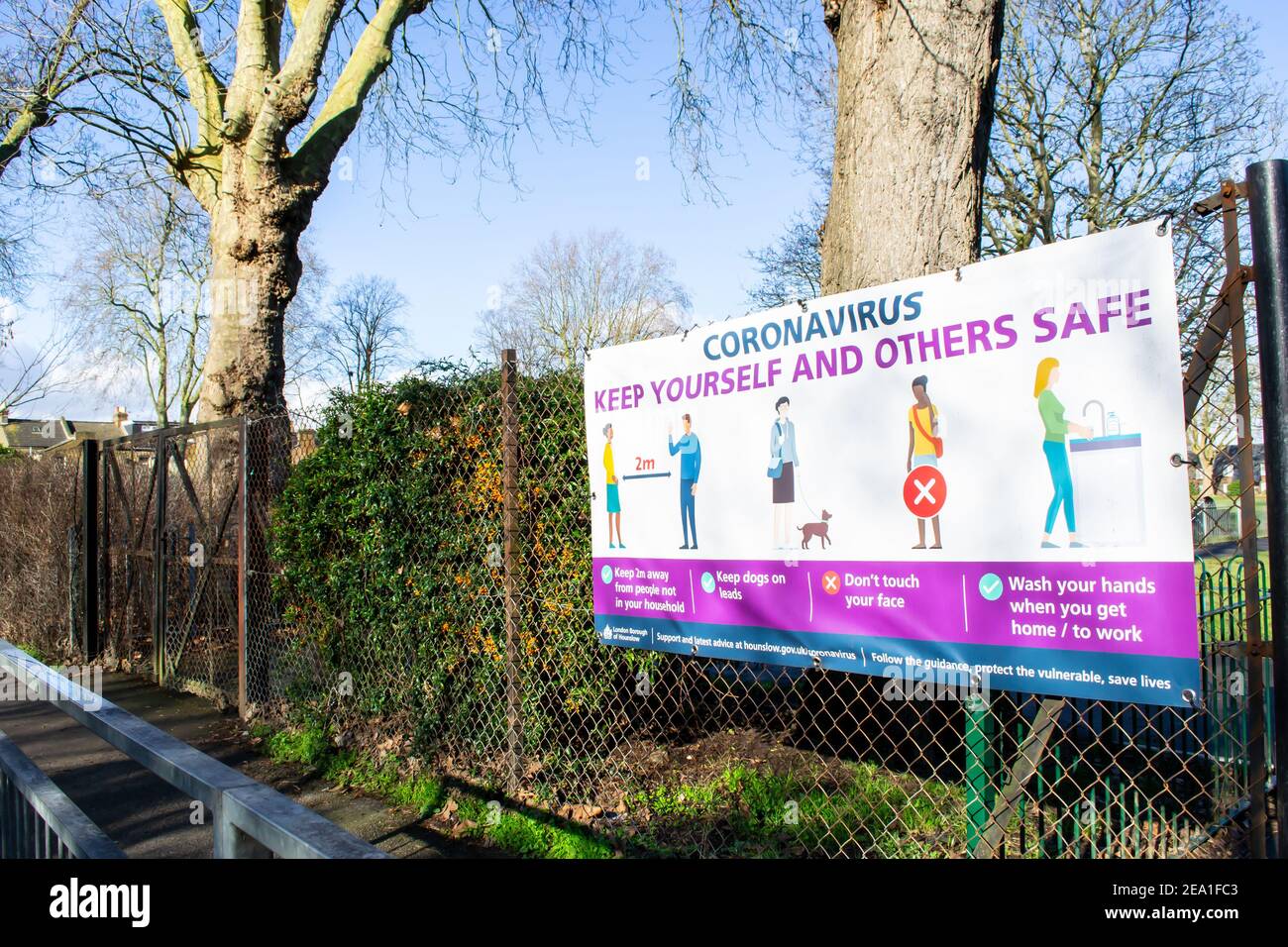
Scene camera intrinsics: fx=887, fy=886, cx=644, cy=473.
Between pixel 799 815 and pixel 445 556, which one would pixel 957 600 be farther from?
pixel 445 556

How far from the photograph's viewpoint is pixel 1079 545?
103 inches

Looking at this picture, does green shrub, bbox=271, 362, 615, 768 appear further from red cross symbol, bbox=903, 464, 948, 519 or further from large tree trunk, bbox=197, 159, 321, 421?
large tree trunk, bbox=197, 159, 321, 421

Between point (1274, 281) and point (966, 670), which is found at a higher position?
point (1274, 281)

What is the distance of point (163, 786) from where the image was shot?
6000 mm

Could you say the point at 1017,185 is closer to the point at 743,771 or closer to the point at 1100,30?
the point at 1100,30

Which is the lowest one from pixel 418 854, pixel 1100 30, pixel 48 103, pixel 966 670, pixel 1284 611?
pixel 418 854

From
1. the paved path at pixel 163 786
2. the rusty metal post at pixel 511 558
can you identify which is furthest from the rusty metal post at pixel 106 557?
the rusty metal post at pixel 511 558

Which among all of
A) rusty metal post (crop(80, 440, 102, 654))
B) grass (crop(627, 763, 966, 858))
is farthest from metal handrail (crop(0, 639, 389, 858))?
rusty metal post (crop(80, 440, 102, 654))

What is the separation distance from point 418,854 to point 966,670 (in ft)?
10.00

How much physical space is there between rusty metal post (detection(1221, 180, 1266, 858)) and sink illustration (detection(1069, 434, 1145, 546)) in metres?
0.26

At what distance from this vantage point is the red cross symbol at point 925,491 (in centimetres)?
Answer: 295

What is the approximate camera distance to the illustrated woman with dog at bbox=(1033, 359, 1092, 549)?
2635 mm

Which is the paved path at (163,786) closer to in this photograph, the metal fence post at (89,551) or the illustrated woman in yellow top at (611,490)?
the illustrated woman in yellow top at (611,490)

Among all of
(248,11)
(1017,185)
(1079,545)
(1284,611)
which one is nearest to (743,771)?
(1079,545)
